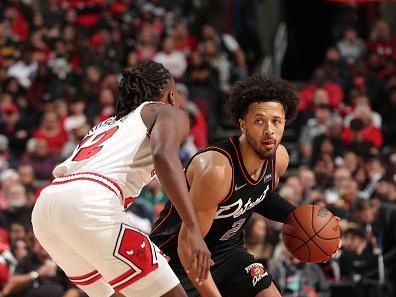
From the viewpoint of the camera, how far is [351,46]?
14.5m

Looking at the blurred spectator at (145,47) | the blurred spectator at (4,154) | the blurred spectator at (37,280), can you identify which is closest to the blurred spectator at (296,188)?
the blurred spectator at (37,280)

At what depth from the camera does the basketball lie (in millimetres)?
5832

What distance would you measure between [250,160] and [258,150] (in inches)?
3.2

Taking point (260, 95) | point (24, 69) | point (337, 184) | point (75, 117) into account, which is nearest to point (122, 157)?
point (260, 95)

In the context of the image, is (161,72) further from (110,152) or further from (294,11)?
(294,11)

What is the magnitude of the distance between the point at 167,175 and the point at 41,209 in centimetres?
69

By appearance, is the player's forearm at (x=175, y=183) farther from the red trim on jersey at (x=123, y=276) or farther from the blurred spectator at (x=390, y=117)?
the blurred spectator at (x=390, y=117)

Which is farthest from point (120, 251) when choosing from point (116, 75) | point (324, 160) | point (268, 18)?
point (268, 18)

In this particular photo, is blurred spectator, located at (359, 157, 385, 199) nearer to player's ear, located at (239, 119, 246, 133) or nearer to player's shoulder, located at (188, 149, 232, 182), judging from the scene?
player's ear, located at (239, 119, 246, 133)

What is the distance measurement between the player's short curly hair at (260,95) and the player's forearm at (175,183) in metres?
1.30

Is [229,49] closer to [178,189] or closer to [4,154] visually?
[4,154]

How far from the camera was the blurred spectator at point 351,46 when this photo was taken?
14.4 metres

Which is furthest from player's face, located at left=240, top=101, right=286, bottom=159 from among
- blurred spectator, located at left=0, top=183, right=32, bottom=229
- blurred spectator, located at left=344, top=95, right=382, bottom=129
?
blurred spectator, located at left=344, top=95, right=382, bottom=129

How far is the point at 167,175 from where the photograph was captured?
14.2 feet
